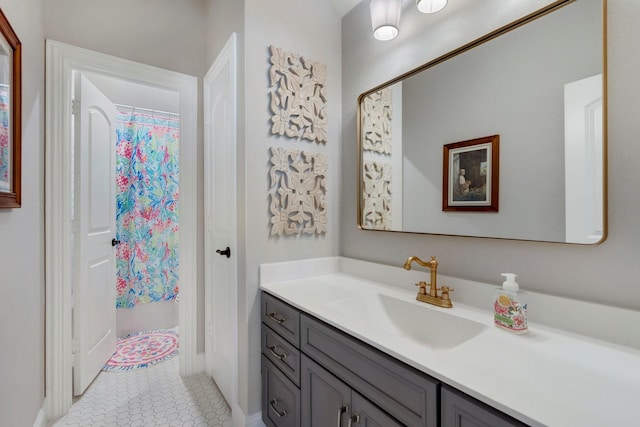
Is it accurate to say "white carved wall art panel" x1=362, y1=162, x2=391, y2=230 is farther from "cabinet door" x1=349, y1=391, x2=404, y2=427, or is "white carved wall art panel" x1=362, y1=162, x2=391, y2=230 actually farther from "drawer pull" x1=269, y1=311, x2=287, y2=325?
"cabinet door" x1=349, y1=391, x2=404, y2=427

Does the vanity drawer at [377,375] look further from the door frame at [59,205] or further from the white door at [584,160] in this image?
the door frame at [59,205]

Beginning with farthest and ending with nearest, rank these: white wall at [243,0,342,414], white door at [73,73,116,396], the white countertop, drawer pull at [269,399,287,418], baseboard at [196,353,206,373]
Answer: baseboard at [196,353,206,373] < white door at [73,73,116,396] < white wall at [243,0,342,414] < drawer pull at [269,399,287,418] < the white countertop

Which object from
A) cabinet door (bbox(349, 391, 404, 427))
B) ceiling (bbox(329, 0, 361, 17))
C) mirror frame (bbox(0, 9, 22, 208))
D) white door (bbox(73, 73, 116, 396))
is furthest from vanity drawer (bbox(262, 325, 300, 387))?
ceiling (bbox(329, 0, 361, 17))

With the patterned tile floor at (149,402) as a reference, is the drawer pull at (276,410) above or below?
above

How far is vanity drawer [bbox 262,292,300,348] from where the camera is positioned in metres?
1.23

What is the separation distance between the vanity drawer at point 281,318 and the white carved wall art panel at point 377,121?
0.94 meters

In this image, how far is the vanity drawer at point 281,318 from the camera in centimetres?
123

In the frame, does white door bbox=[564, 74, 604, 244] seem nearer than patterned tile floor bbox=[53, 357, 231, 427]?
Yes

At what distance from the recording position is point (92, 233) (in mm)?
2010

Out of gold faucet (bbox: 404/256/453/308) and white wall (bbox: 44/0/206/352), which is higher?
white wall (bbox: 44/0/206/352)

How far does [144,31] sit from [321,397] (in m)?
2.42

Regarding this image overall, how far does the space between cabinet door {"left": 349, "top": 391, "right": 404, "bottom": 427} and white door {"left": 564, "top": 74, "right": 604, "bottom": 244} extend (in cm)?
78

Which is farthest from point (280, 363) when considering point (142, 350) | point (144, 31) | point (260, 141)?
point (144, 31)

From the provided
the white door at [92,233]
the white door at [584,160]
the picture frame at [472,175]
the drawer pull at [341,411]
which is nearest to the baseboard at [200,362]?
the white door at [92,233]
